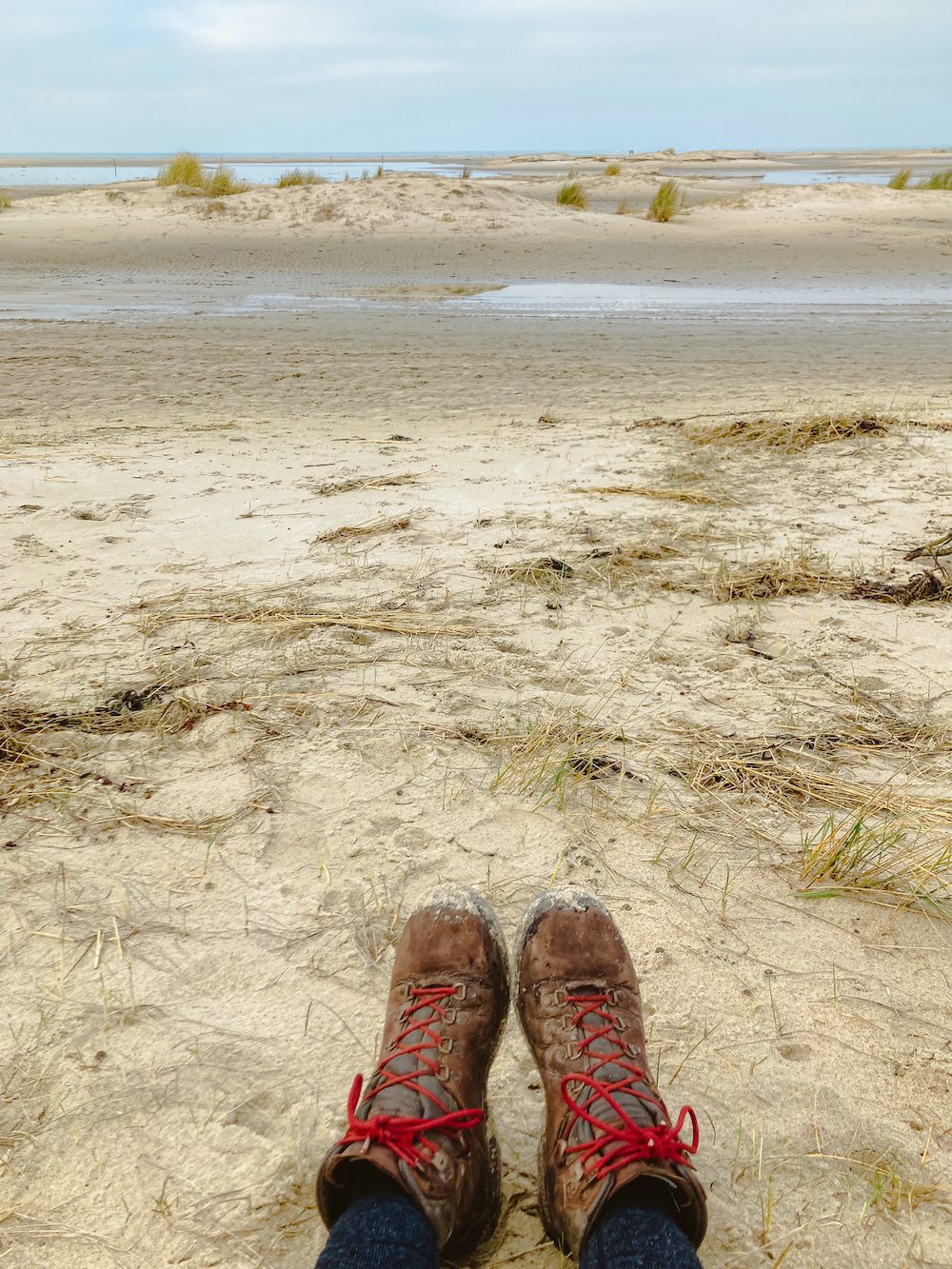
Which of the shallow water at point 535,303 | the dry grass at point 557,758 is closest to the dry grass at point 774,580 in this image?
the dry grass at point 557,758

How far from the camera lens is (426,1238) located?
1.17m

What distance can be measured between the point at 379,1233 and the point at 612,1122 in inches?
15.8

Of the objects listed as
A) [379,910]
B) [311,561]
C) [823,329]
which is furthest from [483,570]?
[823,329]

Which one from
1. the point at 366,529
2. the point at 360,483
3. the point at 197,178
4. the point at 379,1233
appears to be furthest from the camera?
the point at 197,178

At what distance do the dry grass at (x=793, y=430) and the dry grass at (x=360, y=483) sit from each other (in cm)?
201

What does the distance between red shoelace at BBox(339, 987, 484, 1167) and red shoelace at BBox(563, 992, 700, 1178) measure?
18cm

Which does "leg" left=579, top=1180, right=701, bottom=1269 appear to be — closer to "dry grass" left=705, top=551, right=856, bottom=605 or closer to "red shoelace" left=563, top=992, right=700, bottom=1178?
"red shoelace" left=563, top=992, right=700, bottom=1178

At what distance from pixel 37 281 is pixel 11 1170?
14.5m

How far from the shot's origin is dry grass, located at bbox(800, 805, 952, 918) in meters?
1.83

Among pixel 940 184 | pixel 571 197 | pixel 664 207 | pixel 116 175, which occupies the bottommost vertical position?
pixel 664 207

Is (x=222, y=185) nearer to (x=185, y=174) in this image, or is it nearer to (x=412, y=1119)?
(x=185, y=174)

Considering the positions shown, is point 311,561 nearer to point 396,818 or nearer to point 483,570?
point 483,570

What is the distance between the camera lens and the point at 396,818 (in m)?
2.05

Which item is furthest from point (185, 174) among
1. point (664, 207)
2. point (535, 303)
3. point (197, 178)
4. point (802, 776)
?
point (802, 776)
